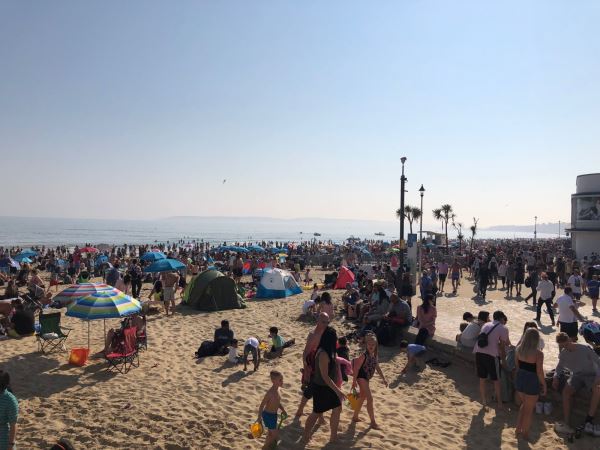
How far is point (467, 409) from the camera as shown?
6473mm

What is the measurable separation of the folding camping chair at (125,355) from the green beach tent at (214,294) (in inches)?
208

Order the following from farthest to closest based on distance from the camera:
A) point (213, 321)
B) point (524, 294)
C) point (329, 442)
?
1. point (524, 294)
2. point (213, 321)
3. point (329, 442)

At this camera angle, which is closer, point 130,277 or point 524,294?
point 130,277

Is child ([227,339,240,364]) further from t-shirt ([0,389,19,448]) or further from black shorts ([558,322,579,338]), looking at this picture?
black shorts ([558,322,579,338])

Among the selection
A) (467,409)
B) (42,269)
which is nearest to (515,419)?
(467,409)

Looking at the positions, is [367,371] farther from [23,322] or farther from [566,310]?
[23,322]

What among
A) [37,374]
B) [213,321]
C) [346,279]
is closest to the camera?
[37,374]

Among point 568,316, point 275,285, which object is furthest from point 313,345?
point 275,285

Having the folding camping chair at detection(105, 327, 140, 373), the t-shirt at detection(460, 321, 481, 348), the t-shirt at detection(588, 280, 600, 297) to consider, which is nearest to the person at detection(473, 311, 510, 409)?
the t-shirt at detection(460, 321, 481, 348)

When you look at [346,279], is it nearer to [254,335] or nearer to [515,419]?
[254,335]

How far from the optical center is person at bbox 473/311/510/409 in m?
6.34

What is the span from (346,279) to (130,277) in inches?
325

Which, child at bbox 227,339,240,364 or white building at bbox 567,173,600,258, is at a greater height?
white building at bbox 567,173,600,258

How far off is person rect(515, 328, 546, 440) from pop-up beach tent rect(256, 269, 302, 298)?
11.4 m
